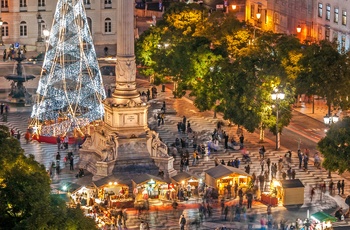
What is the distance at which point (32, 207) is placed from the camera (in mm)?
41781

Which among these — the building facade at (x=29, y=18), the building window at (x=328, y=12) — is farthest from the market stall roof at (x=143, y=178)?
the building facade at (x=29, y=18)

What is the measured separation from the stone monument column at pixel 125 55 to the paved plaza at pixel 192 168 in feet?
19.3

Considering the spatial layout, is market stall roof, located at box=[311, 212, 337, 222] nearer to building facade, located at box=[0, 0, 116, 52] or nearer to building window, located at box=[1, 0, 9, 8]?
building facade, located at box=[0, 0, 116, 52]

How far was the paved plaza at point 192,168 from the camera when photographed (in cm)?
6612

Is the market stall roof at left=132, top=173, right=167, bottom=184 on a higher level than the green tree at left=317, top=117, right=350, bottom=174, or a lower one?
lower

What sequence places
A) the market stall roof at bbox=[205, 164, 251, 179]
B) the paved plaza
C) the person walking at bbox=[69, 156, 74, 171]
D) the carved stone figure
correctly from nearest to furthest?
the paved plaza → the market stall roof at bbox=[205, 164, 251, 179] → the carved stone figure → the person walking at bbox=[69, 156, 74, 171]

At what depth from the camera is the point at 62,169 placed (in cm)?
7694

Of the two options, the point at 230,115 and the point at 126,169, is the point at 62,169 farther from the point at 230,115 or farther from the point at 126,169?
the point at 230,115

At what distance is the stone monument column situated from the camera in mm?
73200

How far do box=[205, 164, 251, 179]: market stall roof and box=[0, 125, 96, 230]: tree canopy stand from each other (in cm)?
2584

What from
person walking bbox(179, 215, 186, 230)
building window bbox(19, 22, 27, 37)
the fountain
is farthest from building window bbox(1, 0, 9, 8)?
person walking bbox(179, 215, 186, 230)

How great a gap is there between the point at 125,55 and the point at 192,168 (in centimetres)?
947

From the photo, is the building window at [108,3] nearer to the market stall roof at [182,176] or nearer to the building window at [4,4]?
the building window at [4,4]

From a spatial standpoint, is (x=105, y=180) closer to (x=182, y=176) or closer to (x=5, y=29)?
(x=182, y=176)
